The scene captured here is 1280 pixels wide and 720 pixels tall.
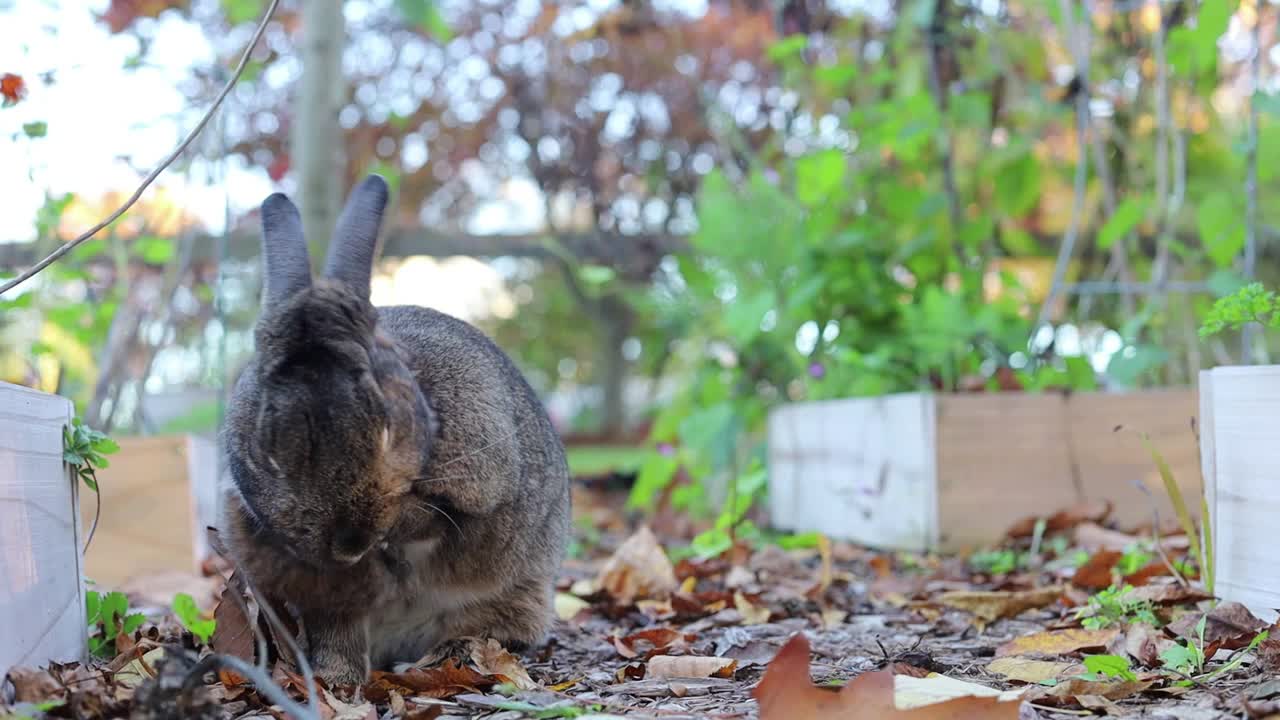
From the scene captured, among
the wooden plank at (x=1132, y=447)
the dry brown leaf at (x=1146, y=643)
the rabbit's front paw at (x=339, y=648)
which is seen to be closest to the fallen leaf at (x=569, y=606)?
the rabbit's front paw at (x=339, y=648)

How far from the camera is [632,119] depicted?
1051 centimetres

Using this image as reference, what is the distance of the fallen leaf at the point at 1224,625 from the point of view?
237 cm

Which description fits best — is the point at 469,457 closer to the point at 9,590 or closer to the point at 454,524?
the point at 454,524

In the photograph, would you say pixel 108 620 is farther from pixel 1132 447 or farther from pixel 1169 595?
pixel 1132 447

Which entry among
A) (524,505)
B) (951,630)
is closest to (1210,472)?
(951,630)

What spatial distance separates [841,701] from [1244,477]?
3.99 feet

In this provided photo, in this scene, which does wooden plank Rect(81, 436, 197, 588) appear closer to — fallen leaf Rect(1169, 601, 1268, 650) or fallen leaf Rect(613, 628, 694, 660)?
fallen leaf Rect(613, 628, 694, 660)

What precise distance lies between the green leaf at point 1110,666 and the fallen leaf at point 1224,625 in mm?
265

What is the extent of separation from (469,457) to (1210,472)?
1.59m

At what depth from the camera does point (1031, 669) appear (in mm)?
2312

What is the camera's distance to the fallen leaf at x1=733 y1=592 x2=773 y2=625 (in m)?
3.23

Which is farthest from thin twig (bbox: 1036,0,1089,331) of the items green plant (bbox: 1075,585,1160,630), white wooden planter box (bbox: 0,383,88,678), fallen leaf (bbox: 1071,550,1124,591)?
white wooden planter box (bbox: 0,383,88,678)

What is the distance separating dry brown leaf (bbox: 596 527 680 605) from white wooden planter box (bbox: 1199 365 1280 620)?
5.16ft

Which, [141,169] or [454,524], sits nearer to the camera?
[454,524]
